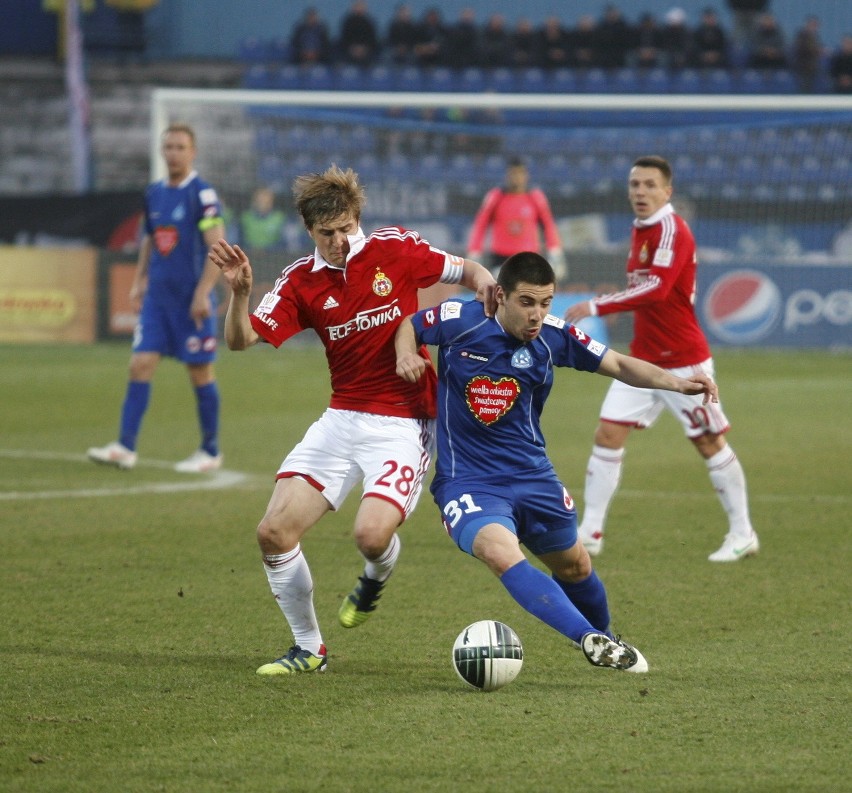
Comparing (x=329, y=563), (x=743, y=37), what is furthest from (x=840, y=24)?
(x=329, y=563)

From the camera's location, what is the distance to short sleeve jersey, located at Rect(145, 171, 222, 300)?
985cm

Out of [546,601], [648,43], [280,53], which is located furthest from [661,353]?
[280,53]

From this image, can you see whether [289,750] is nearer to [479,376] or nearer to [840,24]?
[479,376]

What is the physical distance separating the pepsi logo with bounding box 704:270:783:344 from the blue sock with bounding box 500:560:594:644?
15371mm

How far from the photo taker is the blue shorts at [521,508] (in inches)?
193

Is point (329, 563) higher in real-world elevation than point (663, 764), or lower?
lower

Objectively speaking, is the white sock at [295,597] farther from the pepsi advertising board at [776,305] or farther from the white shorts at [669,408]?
the pepsi advertising board at [776,305]

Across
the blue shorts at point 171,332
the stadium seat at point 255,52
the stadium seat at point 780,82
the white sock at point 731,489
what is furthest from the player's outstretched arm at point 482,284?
the stadium seat at point 255,52

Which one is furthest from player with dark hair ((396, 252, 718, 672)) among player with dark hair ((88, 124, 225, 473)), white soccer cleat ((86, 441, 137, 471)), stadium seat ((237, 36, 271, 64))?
stadium seat ((237, 36, 271, 64))

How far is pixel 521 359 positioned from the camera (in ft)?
16.5

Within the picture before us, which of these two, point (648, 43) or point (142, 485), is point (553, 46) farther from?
point (142, 485)

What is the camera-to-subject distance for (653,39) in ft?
87.9

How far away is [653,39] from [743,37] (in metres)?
2.47

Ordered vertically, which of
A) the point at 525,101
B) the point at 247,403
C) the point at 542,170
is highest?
the point at 525,101
